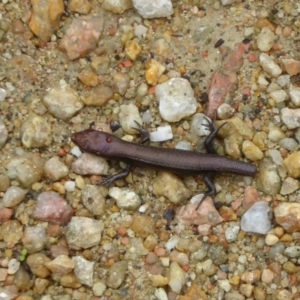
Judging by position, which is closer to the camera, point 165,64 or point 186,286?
point 186,286

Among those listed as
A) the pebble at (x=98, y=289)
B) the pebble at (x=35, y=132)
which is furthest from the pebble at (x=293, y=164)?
the pebble at (x=35, y=132)

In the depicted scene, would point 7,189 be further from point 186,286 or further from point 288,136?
point 288,136

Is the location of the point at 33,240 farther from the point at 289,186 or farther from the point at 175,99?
the point at 289,186


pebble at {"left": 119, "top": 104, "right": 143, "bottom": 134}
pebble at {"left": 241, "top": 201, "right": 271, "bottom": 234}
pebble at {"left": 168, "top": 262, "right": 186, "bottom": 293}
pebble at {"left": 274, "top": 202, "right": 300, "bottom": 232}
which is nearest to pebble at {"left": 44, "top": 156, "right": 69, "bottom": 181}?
pebble at {"left": 119, "top": 104, "right": 143, "bottom": 134}

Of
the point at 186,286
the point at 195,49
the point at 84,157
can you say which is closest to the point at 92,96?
the point at 84,157

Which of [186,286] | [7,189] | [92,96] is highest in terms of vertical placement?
[92,96]

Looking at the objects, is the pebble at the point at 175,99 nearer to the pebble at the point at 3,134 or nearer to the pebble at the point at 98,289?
the pebble at the point at 3,134
